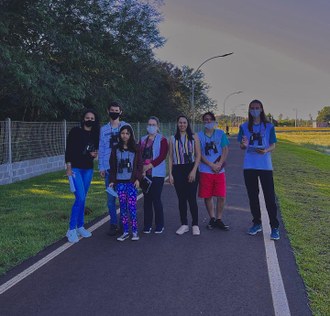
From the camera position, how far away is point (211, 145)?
6.38 meters

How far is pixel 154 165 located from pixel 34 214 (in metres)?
2.77

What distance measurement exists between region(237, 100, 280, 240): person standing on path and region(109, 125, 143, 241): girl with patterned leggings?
1.60m

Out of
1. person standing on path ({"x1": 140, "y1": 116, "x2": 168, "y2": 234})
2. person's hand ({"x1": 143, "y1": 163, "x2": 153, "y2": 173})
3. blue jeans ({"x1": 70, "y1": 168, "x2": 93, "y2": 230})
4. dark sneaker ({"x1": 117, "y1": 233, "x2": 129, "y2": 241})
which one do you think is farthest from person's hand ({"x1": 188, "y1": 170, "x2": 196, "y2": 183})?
blue jeans ({"x1": 70, "y1": 168, "x2": 93, "y2": 230})

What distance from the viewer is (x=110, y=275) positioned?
14.8 ft

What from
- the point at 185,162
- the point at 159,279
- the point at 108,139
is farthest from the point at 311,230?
the point at 108,139

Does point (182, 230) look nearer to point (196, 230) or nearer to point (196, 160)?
point (196, 230)

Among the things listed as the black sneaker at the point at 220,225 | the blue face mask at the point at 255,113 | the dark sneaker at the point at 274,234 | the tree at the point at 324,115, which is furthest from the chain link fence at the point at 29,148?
the tree at the point at 324,115

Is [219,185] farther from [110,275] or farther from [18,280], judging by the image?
[18,280]

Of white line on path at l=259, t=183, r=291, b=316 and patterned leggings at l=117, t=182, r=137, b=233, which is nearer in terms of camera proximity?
white line on path at l=259, t=183, r=291, b=316

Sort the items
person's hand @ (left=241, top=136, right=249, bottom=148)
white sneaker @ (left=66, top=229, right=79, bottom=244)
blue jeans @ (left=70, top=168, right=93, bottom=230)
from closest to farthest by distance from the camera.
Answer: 1. white sneaker @ (left=66, top=229, right=79, bottom=244)
2. blue jeans @ (left=70, top=168, right=93, bottom=230)
3. person's hand @ (left=241, top=136, right=249, bottom=148)

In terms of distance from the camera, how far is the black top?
5.93 meters

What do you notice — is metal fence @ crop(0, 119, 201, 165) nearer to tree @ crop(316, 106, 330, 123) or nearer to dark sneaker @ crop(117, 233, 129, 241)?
dark sneaker @ crop(117, 233, 129, 241)

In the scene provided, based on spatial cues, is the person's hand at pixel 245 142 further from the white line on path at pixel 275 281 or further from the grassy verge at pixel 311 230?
the grassy verge at pixel 311 230

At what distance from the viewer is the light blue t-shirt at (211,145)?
638 cm
